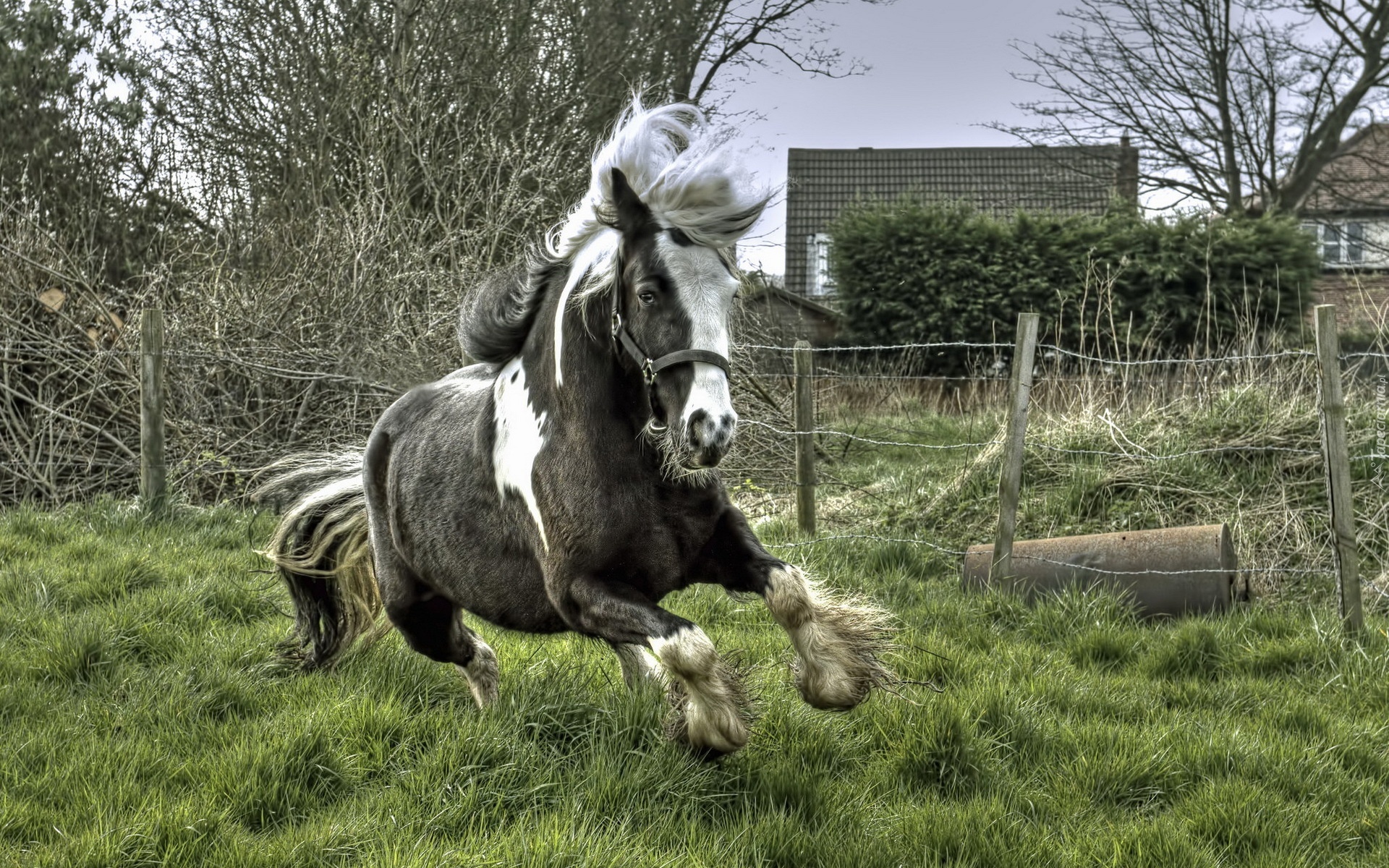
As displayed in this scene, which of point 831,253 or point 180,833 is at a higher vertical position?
point 831,253

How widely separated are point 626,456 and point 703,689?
2.43 ft

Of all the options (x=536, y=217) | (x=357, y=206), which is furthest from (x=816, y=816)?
(x=536, y=217)

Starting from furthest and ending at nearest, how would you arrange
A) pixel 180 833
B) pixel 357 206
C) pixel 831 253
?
pixel 831 253, pixel 357 206, pixel 180 833

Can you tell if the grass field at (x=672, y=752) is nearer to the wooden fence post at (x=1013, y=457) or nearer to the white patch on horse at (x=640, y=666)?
the white patch on horse at (x=640, y=666)

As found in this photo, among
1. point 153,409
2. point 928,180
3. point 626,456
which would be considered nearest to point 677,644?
point 626,456

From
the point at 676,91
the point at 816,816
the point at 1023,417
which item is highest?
the point at 676,91

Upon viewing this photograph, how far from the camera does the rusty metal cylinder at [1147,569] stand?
242 inches

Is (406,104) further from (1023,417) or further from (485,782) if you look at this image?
(485,782)

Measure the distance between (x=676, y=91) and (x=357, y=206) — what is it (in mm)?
8343

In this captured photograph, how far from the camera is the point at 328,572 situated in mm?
5008

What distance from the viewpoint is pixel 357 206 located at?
34.8ft

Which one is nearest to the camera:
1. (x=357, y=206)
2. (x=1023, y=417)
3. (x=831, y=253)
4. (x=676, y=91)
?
(x=1023, y=417)

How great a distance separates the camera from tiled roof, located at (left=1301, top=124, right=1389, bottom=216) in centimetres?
2491

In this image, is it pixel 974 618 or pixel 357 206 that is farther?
pixel 357 206
